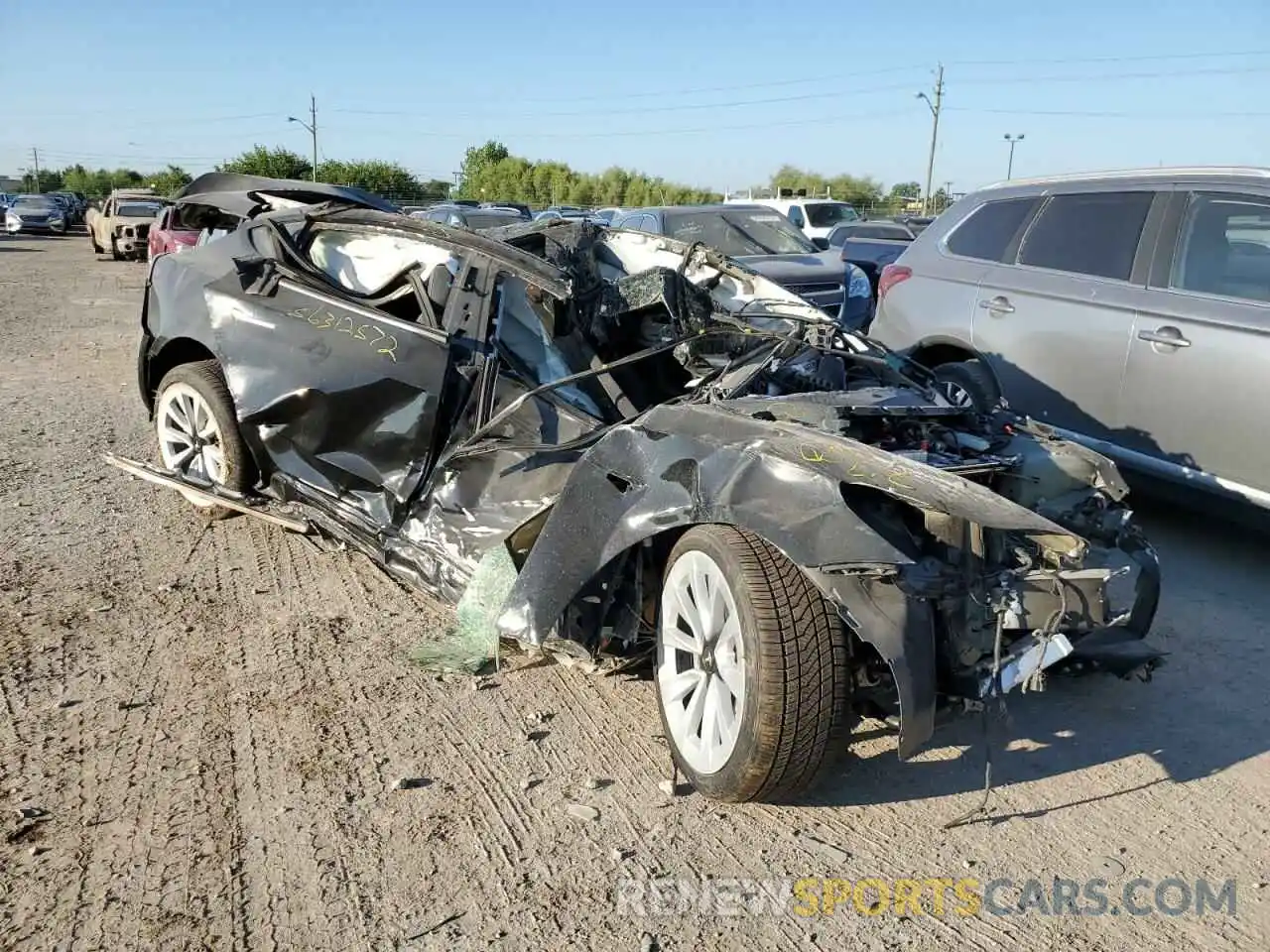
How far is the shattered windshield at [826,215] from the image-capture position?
23406mm

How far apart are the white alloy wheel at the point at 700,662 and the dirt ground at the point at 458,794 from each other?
195mm

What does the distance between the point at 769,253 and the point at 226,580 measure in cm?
739

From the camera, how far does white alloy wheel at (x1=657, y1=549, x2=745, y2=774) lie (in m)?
2.88

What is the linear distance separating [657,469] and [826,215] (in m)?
22.0

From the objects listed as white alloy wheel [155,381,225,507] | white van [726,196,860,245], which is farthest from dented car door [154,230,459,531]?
white van [726,196,860,245]

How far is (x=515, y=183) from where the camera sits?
68.2 meters

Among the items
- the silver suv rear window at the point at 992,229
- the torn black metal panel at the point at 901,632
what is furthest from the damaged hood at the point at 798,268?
the torn black metal panel at the point at 901,632

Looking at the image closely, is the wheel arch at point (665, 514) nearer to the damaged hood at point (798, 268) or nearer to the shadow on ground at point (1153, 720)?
the shadow on ground at point (1153, 720)

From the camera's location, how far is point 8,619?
4027 millimetres

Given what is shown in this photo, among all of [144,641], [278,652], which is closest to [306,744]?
[278,652]

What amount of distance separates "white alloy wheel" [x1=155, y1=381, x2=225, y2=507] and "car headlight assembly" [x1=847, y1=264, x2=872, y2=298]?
6746mm

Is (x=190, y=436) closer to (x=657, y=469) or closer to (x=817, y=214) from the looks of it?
(x=657, y=469)

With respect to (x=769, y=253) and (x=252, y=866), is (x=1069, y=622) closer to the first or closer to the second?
(x=252, y=866)

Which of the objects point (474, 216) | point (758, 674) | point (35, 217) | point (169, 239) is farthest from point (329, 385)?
point (35, 217)
